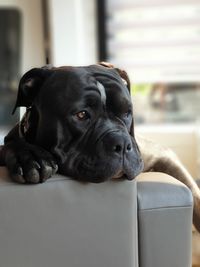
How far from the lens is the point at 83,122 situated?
123cm

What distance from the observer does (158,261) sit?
4.12 ft

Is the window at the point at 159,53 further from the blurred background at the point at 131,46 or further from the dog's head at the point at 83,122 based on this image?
the dog's head at the point at 83,122

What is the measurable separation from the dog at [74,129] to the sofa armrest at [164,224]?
81 mm

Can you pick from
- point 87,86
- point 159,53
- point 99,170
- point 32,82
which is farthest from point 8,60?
point 99,170

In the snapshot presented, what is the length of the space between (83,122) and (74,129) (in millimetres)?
29

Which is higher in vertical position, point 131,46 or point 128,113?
point 128,113

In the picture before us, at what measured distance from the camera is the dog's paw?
111 centimetres

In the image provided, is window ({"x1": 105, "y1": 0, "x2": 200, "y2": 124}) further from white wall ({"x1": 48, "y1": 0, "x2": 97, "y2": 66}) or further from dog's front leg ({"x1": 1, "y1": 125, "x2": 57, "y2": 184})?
dog's front leg ({"x1": 1, "y1": 125, "x2": 57, "y2": 184})

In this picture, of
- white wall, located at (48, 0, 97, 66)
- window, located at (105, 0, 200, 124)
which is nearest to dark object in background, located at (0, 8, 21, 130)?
white wall, located at (48, 0, 97, 66)

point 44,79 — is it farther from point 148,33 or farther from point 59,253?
point 148,33

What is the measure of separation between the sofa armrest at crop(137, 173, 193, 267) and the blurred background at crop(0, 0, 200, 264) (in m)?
2.02

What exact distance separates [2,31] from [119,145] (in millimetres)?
2599

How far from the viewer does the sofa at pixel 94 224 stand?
1.13 metres

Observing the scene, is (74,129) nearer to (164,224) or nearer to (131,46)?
(164,224)
